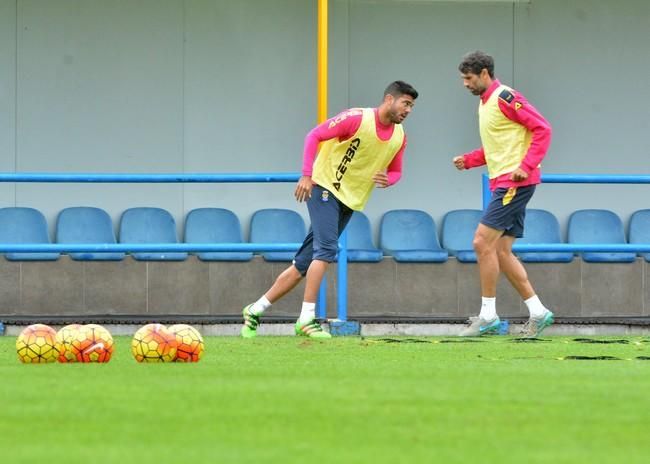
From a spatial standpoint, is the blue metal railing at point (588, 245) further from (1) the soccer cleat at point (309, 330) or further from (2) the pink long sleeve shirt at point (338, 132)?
(1) the soccer cleat at point (309, 330)

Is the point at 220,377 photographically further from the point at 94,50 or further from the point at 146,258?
the point at 94,50

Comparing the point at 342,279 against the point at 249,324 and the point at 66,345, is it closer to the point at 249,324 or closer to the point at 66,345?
the point at 249,324

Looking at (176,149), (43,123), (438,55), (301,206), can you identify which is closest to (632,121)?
(438,55)

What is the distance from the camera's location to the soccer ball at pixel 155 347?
25.6 feet

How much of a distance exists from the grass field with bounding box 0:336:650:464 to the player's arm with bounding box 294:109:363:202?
210 centimetres

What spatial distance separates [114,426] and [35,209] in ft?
32.6

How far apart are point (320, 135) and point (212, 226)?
461 cm

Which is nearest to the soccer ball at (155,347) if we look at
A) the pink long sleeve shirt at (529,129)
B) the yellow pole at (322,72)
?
the pink long sleeve shirt at (529,129)

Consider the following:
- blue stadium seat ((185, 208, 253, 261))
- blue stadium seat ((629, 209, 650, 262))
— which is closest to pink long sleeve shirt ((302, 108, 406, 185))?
blue stadium seat ((185, 208, 253, 261))

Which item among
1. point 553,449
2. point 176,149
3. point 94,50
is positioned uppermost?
point 94,50

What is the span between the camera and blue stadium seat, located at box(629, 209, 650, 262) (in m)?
15.5

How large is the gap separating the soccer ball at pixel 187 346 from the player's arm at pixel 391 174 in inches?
118

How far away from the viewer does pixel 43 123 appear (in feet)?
49.8

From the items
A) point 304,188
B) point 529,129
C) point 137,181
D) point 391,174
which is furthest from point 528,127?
point 137,181
